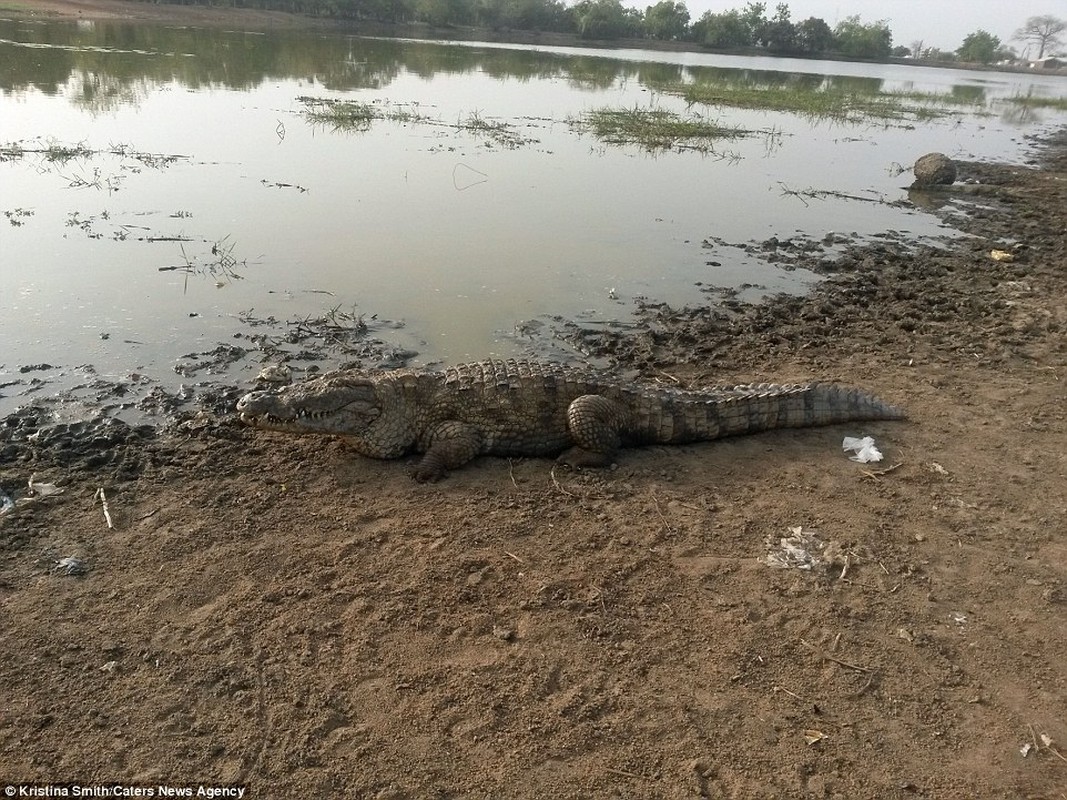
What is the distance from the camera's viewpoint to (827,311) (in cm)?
719

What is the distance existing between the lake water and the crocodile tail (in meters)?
2.00

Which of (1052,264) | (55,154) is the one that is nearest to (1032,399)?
(1052,264)

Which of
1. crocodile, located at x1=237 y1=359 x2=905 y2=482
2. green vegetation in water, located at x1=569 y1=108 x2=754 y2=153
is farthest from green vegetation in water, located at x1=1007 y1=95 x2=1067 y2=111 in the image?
crocodile, located at x1=237 y1=359 x2=905 y2=482

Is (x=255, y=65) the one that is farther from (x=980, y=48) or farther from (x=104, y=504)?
(x=980, y=48)

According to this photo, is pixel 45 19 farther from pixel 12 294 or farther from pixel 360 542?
pixel 360 542

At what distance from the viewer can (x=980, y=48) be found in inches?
3482

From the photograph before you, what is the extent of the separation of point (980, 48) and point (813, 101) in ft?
281

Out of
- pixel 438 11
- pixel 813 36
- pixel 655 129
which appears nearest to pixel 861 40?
pixel 813 36

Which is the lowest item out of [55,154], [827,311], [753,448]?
[753,448]

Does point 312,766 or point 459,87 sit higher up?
point 459,87

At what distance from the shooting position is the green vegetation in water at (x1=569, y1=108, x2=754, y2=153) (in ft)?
53.4

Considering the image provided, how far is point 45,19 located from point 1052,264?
139 feet

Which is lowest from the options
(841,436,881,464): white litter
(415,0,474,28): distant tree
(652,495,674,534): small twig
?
(652,495,674,534): small twig

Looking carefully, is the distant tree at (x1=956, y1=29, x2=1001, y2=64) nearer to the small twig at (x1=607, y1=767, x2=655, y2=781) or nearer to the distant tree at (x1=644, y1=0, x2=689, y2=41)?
the distant tree at (x1=644, y1=0, x2=689, y2=41)
